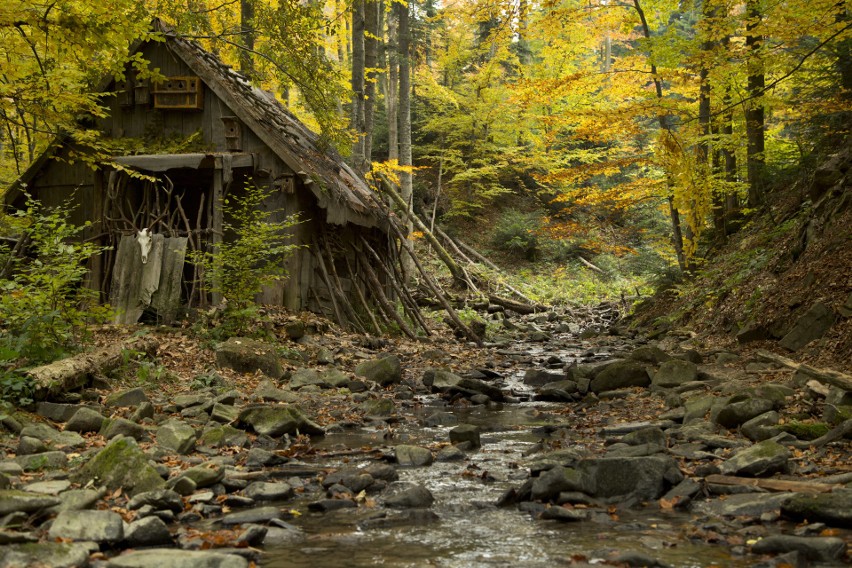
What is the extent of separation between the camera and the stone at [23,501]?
4.39 metres

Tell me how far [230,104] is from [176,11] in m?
2.52

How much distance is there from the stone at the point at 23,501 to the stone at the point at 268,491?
4.29 feet

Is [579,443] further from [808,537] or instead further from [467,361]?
[467,361]

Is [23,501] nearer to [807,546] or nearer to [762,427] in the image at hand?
[807,546]

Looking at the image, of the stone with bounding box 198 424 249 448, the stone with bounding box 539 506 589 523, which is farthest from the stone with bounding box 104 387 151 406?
the stone with bounding box 539 506 589 523

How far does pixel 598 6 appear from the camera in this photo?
1648 centimetres

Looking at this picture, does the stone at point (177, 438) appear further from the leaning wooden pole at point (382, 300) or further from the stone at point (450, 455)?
the leaning wooden pole at point (382, 300)

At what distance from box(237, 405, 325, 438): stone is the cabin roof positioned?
6.70 meters

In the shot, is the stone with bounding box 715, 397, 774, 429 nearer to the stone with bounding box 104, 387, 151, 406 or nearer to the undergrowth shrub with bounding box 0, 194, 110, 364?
the stone with bounding box 104, 387, 151, 406

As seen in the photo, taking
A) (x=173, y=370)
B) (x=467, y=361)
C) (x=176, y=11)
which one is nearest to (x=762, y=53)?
(x=467, y=361)

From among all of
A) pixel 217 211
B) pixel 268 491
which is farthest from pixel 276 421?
pixel 217 211

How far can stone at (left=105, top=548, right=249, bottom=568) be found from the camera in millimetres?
3717

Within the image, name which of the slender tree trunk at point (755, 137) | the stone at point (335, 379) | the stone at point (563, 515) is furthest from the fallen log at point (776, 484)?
the slender tree trunk at point (755, 137)

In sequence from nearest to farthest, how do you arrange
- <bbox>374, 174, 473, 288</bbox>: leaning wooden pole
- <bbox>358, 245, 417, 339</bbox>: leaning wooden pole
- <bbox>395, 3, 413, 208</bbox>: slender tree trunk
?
<bbox>358, 245, 417, 339</bbox>: leaning wooden pole → <bbox>374, 174, 473, 288</bbox>: leaning wooden pole → <bbox>395, 3, 413, 208</bbox>: slender tree trunk
